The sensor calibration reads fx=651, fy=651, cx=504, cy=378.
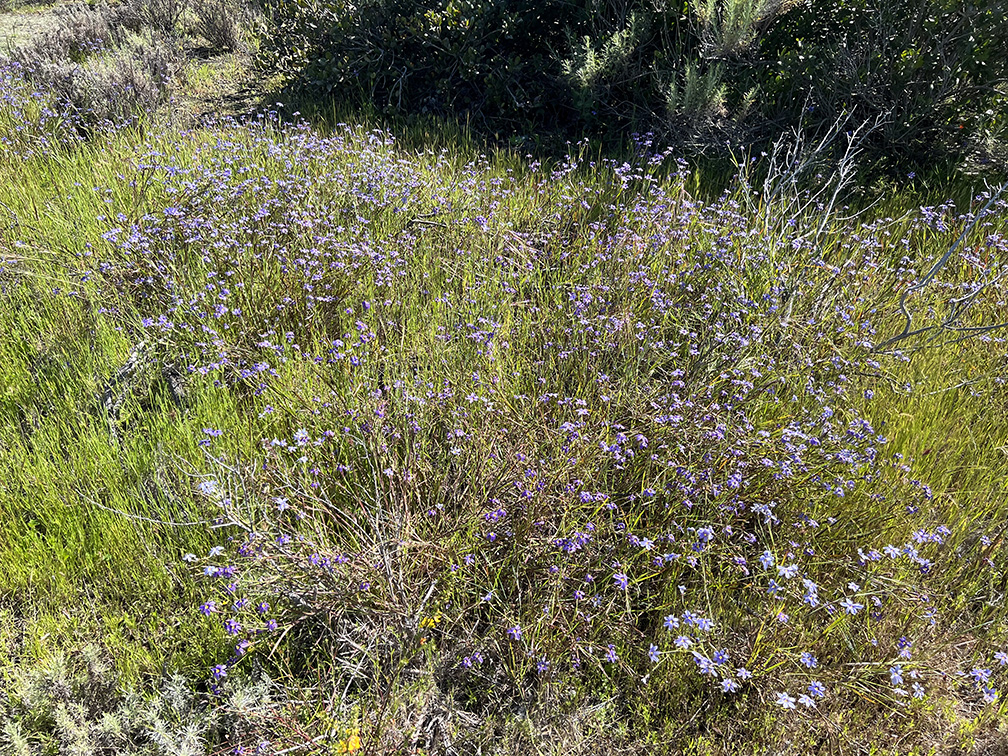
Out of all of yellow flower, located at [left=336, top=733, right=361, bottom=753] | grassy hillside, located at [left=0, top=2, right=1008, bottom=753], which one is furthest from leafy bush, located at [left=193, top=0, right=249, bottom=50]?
yellow flower, located at [left=336, top=733, right=361, bottom=753]

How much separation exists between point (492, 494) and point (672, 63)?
4333mm

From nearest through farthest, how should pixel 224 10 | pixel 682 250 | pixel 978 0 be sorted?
pixel 682 250 → pixel 978 0 → pixel 224 10

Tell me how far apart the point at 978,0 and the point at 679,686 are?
15.3ft

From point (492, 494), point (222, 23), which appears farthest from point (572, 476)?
point (222, 23)

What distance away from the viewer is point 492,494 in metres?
2.34

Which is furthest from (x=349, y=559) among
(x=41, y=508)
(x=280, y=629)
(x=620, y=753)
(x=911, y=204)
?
(x=911, y=204)

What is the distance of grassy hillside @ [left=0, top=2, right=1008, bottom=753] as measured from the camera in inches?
78.5

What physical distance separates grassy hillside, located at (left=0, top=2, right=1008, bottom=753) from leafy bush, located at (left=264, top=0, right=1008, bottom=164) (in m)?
1.63

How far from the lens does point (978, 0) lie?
4137 millimetres

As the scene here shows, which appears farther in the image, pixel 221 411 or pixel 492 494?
pixel 221 411

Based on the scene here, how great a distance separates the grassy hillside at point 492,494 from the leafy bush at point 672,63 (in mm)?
1633

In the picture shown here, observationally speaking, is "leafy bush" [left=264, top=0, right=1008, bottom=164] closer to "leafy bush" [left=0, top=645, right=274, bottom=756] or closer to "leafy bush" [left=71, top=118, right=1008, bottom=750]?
"leafy bush" [left=71, top=118, right=1008, bottom=750]

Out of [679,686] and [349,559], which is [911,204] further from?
[349,559]

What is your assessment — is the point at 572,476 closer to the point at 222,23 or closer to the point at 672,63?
the point at 672,63
